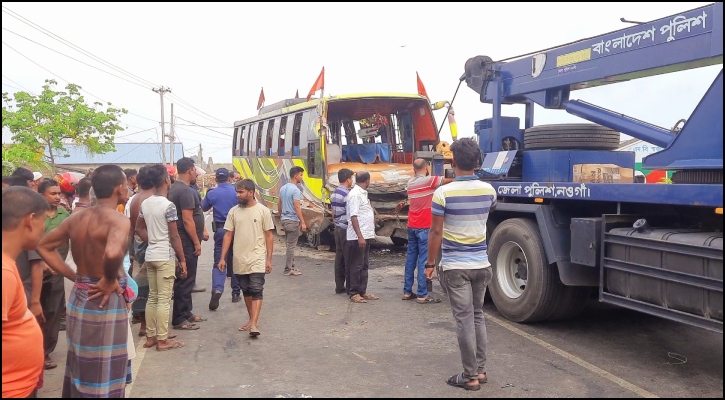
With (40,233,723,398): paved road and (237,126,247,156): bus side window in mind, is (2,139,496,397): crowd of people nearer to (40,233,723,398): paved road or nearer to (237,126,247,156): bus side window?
(40,233,723,398): paved road

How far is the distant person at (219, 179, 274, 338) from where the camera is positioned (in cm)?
574

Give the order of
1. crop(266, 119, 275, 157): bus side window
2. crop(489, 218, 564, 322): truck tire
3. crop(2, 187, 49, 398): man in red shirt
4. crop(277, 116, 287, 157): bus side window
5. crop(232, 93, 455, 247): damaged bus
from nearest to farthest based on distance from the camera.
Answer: crop(2, 187, 49, 398): man in red shirt, crop(489, 218, 564, 322): truck tire, crop(232, 93, 455, 247): damaged bus, crop(277, 116, 287, 157): bus side window, crop(266, 119, 275, 157): bus side window

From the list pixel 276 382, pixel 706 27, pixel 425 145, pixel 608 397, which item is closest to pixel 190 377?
pixel 276 382

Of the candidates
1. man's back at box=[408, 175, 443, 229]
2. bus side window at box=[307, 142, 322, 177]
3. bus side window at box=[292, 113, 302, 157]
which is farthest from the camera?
bus side window at box=[292, 113, 302, 157]

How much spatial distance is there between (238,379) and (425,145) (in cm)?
795

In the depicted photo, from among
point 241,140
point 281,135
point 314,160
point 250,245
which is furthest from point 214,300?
point 241,140

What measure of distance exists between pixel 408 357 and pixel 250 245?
193 cm

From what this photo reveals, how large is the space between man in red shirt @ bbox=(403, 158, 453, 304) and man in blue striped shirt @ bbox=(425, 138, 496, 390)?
2551 millimetres

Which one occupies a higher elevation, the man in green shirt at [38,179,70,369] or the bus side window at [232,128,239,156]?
the bus side window at [232,128,239,156]

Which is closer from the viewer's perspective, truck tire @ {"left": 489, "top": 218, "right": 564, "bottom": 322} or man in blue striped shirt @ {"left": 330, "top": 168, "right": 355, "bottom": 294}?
truck tire @ {"left": 489, "top": 218, "right": 564, "bottom": 322}

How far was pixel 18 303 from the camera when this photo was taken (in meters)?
2.86

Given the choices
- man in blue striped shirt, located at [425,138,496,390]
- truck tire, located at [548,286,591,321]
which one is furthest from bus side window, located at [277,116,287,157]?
man in blue striped shirt, located at [425,138,496,390]

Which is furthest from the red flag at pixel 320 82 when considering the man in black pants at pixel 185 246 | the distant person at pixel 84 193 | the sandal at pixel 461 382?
the sandal at pixel 461 382

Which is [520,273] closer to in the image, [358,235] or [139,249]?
[358,235]
